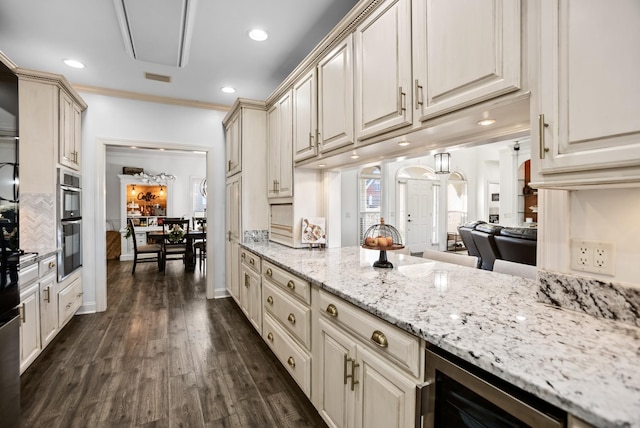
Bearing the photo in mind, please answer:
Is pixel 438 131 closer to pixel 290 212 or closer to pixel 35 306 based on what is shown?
pixel 290 212

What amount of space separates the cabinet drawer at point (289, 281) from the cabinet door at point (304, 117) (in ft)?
3.21

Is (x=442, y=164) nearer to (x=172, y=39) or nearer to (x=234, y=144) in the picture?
(x=234, y=144)

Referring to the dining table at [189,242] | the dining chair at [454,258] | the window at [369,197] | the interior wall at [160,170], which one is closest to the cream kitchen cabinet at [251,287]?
the dining chair at [454,258]

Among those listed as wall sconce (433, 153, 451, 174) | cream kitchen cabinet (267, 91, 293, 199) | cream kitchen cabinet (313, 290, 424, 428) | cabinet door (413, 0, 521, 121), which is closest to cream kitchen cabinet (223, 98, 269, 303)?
cream kitchen cabinet (267, 91, 293, 199)

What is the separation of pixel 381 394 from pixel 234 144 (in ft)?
11.3

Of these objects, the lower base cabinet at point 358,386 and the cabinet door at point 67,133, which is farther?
the cabinet door at point 67,133

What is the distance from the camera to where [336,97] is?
222 cm

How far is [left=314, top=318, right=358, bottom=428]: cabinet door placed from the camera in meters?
1.44

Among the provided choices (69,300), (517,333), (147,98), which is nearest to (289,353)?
(517,333)

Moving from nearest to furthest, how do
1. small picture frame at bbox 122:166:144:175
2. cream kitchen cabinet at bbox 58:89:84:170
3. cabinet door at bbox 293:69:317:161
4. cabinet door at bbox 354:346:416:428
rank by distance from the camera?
cabinet door at bbox 354:346:416:428 < cabinet door at bbox 293:69:317:161 < cream kitchen cabinet at bbox 58:89:84:170 < small picture frame at bbox 122:166:144:175

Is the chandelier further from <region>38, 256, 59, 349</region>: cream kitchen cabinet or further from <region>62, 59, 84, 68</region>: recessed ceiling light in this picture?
<region>38, 256, 59, 349</region>: cream kitchen cabinet

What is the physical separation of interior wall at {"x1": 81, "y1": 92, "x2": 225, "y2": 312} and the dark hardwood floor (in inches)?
23.4

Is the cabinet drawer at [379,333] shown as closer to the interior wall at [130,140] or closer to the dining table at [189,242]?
the interior wall at [130,140]

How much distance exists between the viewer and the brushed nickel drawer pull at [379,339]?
119 cm
